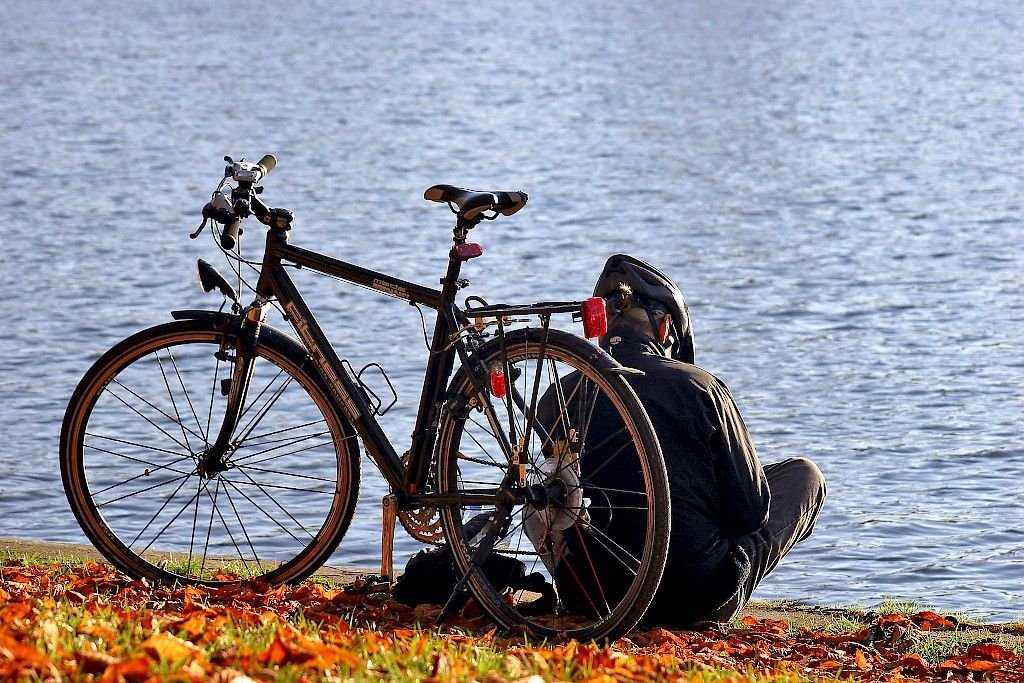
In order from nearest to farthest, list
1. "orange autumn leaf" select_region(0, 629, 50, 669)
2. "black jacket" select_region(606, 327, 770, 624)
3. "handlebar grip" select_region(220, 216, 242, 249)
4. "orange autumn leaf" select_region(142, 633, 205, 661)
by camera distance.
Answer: "orange autumn leaf" select_region(0, 629, 50, 669)
"orange autumn leaf" select_region(142, 633, 205, 661)
"black jacket" select_region(606, 327, 770, 624)
"handlebar grip" select_region(220, 216, 242, 249)

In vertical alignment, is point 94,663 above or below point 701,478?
below

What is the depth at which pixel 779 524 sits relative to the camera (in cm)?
553

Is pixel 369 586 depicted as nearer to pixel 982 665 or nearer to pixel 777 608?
pixel 777 608

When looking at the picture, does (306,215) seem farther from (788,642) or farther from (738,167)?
(788,642)

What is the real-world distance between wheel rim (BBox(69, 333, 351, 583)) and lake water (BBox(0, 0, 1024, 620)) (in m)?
0.30

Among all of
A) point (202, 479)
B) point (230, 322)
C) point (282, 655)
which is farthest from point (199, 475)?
point (282, 655)

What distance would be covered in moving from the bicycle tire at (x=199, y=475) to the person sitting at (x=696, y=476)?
1.04m

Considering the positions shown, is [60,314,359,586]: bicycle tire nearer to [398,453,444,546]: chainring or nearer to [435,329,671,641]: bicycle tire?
[398,453,444,546]: chainring

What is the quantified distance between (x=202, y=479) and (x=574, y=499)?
1.55 metres

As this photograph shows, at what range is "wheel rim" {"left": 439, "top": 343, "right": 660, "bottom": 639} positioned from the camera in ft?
16.7

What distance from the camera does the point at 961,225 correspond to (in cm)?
1568

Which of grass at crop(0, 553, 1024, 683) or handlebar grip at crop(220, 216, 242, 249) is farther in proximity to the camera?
handlebar grip at crop(220, 216, 242, 249)

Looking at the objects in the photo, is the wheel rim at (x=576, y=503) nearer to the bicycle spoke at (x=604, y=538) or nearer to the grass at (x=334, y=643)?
the bicycle spoke at (x=604, y=538)

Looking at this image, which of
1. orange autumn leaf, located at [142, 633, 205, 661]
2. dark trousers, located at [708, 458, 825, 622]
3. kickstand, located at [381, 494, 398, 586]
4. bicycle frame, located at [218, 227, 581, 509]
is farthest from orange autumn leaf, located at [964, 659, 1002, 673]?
orange autumn leaf, located at [142, 633, 205, 661]
